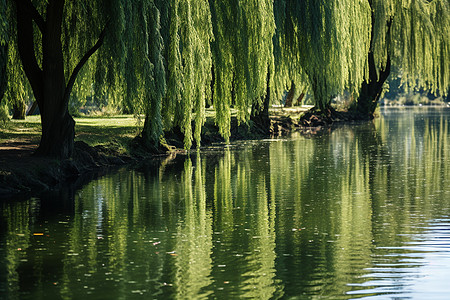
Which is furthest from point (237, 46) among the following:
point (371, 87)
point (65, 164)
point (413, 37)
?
point (371, 87)

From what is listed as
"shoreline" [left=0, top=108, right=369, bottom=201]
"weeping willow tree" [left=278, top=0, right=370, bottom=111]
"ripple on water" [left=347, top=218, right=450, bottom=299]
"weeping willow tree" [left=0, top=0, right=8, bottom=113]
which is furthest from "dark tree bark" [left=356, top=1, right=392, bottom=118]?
"ripple on water" [left=347, top=218, right=450, bottom=299]

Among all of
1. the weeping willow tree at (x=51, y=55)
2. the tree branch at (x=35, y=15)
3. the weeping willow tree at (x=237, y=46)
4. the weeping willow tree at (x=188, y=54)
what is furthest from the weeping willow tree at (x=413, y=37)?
the tree branch at (x=35, y=15)

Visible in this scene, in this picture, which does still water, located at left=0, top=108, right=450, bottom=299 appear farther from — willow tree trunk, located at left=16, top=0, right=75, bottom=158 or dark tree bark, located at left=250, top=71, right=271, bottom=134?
dark tree bark, located at left=250, top=71, right=271, bottom=134

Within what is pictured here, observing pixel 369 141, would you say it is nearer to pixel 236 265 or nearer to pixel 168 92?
pixel 168 92

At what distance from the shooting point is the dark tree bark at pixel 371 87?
119ft

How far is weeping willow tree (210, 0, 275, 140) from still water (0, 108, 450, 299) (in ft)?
8.50

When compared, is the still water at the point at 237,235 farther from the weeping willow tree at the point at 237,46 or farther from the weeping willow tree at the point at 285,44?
the weeping willow tree at the point at 285,44

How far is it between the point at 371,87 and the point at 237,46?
20369 millimetres

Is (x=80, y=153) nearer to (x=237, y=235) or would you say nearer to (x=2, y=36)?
(x=2, y=36)

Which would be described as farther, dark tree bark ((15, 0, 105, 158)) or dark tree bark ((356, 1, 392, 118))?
dark tree bark ((356, 1, 392, 118))

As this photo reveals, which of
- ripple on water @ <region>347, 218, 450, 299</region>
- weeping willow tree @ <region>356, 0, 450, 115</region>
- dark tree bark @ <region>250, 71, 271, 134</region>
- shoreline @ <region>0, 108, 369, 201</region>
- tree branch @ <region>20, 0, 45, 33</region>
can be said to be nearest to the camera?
ripple on water @ <region>347, 218, 450, 299</region>

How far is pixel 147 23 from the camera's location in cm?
1531

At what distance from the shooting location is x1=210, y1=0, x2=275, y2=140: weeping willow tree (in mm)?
18844

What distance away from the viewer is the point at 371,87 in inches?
1503
